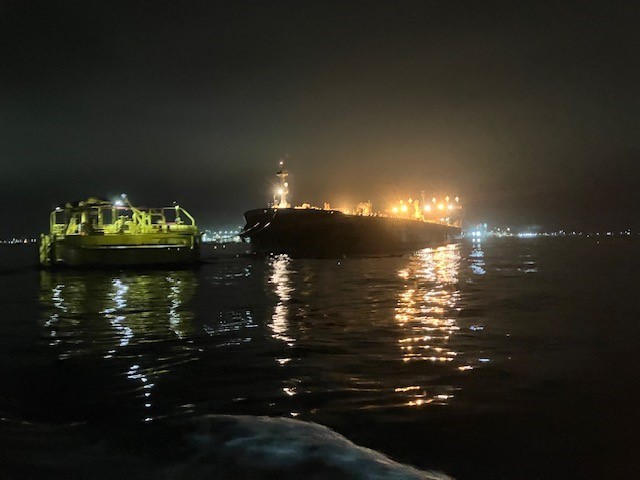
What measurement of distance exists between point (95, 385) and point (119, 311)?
11106 mm

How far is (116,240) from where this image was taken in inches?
2010

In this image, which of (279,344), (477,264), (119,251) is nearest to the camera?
(279,344)

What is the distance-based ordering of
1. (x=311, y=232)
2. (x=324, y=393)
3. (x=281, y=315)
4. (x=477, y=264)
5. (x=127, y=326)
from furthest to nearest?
(x=311, y=232) → (x=477, y=264) → (x=281, y=315) → (x=127, y=326) → (x=324, y=393)

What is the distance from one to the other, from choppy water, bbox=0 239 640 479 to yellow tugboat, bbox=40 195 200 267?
1264 inches

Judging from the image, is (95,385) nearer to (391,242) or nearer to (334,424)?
(334,424)

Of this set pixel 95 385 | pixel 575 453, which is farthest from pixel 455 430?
pixel 95 385

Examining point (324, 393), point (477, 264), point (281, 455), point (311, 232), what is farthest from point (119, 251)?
point (281, 455)

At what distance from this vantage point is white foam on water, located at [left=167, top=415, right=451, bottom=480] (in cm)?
573

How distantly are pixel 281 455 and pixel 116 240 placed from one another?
48.4 m

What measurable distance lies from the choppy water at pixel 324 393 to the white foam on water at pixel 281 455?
0.08 feet

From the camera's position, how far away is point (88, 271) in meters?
48.0

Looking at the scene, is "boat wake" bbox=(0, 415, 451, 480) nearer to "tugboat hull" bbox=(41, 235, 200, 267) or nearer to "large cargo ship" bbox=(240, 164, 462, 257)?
"tugboat hull" bbox=(41, 235, 200, 267)

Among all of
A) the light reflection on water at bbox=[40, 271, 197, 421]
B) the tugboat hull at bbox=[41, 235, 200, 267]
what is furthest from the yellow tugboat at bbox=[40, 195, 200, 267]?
the light reflection on water at bbox=[40, 271, 197, 421]

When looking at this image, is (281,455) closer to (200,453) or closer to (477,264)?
(200,453)
